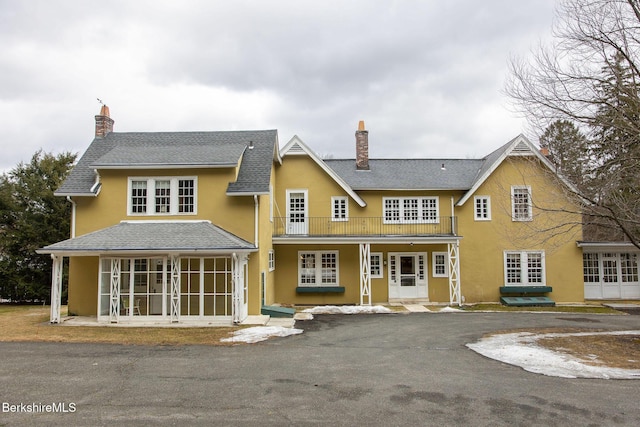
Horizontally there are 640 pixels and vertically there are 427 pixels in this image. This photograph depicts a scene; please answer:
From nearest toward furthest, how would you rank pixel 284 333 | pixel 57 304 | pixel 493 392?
pixel 493 392
pixel 284 333
pixel 57 304

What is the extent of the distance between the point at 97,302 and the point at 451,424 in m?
14.2

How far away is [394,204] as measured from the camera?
22750 mm

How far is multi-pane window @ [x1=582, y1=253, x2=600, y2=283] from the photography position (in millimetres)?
23938

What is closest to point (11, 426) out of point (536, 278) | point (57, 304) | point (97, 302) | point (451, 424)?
point (451, 424)

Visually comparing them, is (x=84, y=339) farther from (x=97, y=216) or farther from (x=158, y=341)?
(x=97, y=216)

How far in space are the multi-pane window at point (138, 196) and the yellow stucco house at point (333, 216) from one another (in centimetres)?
4

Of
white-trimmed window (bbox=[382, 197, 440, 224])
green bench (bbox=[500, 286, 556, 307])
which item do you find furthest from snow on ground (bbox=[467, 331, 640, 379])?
white-trimmed window (bbox=[382, 197, 440, 224])

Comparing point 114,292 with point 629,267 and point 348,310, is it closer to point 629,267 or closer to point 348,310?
point 348,310

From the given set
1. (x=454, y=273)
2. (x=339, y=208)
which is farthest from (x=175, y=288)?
(x=454, y=273)

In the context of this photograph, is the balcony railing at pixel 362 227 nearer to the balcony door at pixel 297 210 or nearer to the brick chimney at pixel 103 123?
the balcony door at pixel 297 210

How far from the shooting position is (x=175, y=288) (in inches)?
604

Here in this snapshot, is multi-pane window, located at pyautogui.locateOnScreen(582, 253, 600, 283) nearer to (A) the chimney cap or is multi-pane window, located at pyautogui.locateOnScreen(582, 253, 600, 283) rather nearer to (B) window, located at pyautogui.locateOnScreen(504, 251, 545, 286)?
(B) window, located at pyautogui.locateOnScreen(504, 251, 545, 286)

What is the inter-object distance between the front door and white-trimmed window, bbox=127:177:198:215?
32.8 ft

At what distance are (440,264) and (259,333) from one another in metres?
11.8
